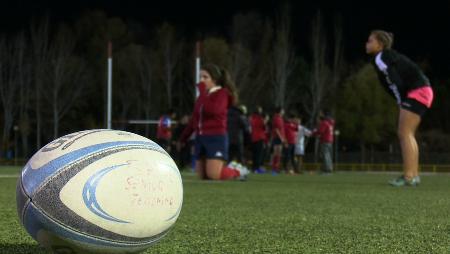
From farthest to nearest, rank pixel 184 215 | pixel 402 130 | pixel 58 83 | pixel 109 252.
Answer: pixel 58 83 → pixel 402 130 → pixel 184 215 → pixel 109 252

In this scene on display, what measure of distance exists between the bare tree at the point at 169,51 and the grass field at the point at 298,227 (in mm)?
39385

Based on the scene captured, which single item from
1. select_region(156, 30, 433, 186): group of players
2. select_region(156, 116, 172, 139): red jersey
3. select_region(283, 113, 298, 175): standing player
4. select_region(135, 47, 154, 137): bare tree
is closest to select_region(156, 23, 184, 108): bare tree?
select_region(135, 47, 154, 137): bare tree

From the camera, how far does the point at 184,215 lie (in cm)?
498

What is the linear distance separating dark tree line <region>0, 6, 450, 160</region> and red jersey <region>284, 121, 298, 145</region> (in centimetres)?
2476

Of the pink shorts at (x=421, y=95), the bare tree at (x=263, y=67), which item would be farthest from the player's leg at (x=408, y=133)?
the bare tree at (x=263, y=67)

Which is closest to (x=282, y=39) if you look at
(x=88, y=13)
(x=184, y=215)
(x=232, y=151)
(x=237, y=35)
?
(x=237, y=35)

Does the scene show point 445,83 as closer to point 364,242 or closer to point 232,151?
point 232,151

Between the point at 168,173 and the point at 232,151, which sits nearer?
the point at 168,173

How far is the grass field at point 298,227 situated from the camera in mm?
3348

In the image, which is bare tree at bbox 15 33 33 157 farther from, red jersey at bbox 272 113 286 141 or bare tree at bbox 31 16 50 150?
red jersey at bbox 272 113 286 141

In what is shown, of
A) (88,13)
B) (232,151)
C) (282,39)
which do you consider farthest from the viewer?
(88,13)

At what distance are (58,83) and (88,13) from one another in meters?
9.69

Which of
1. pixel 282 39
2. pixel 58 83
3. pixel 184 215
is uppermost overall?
pixel 282 39

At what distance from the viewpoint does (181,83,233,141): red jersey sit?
9.69 meters
